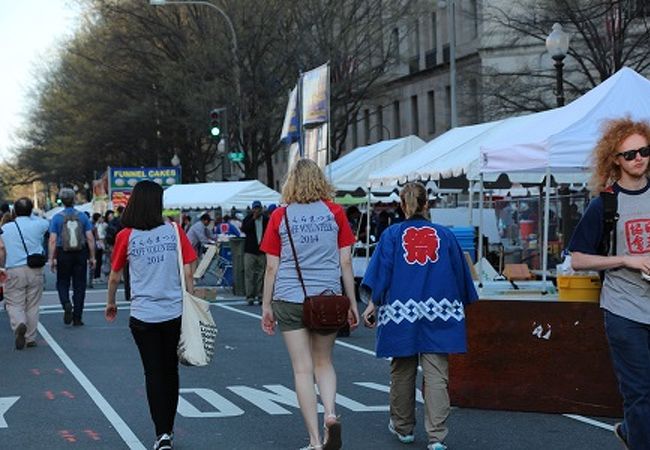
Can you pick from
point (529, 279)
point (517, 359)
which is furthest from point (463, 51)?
point (517, 359)

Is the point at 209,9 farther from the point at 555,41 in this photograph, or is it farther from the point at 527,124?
the point at 527,124

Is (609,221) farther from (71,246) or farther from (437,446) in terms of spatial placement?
(71,246)

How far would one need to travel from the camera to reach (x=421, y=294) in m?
8.68

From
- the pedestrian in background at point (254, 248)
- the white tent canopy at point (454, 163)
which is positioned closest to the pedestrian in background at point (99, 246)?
the pedestrian in background at point (254, 248)

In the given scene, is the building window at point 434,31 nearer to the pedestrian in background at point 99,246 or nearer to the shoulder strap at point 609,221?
the pedestrian in background at point 99,246

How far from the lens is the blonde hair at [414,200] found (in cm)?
875

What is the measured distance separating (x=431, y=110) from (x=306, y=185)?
50.0m

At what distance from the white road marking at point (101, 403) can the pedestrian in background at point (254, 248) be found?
677 centimetres

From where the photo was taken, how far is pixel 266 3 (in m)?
45.8

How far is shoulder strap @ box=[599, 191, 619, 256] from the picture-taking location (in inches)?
268

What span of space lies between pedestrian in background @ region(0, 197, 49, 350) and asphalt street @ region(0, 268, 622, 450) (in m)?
0.28

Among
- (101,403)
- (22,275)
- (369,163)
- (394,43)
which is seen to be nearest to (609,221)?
(101,403)

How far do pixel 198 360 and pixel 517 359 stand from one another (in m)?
2.86

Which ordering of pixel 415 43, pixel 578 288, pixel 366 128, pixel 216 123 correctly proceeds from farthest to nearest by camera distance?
pixel 366 128, pixel 415 43, pixel 216 123, pixel 578 288
